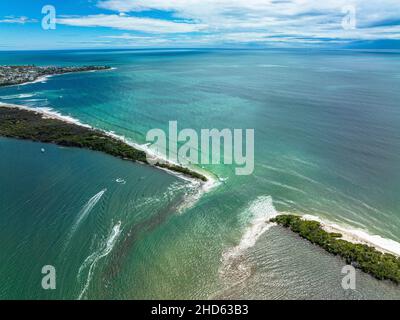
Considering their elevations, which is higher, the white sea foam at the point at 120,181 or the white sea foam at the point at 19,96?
the white sea foam at the point at 19,96

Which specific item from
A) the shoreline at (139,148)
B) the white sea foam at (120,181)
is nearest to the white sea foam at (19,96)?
the shoreline at (139,148)

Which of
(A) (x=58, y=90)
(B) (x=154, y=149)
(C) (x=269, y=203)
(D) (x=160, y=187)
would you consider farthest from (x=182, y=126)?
(A) (x=58, y=90)

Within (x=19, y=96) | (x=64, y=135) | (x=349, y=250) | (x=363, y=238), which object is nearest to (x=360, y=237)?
(x=363, y=238)

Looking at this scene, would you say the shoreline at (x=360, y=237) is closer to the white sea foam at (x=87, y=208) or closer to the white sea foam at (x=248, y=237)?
the white sea foam at (x=248, y=237)

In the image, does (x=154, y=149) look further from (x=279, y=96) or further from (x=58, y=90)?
(x=58, y=90)

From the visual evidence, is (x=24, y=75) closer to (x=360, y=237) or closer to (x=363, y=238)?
(x=360, y=237)

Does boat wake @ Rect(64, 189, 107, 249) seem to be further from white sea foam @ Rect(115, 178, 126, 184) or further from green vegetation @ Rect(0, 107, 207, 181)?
green vegetation @ Rect(0, 107, 207, 181)
